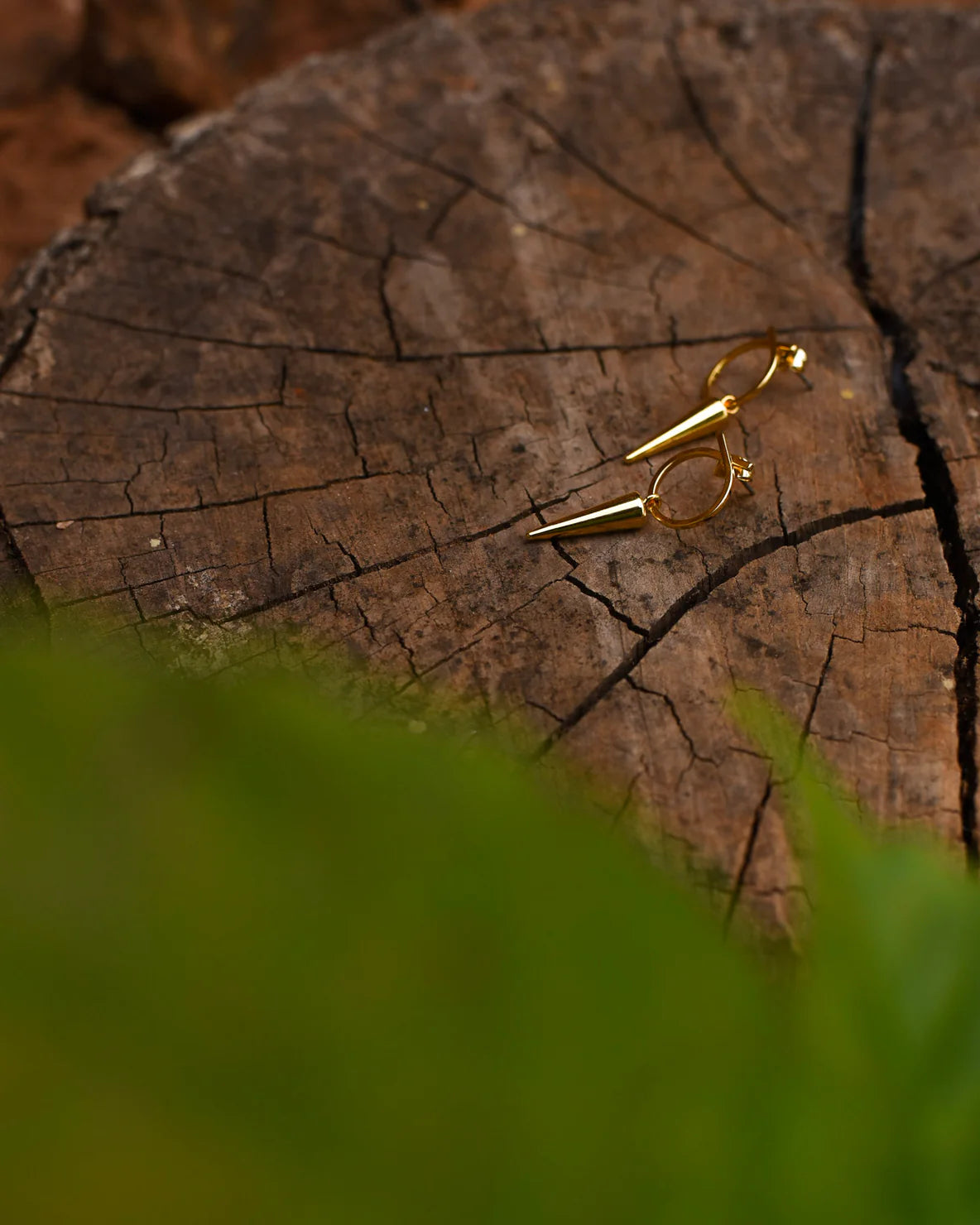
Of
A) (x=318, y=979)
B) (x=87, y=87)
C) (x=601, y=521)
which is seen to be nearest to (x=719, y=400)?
(x=601, y=521)

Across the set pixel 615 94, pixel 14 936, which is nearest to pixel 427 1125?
pixel 14 936

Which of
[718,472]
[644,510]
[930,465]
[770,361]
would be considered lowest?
[644,510]

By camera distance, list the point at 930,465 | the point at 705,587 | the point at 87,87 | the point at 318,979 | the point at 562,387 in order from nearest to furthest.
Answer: the point at 318,979
the point at 705,587
the point at 930,465
the point at 562,387
the point at 87,87

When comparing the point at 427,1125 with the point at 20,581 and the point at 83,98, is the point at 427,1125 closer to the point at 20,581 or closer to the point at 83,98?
the point at 20,581

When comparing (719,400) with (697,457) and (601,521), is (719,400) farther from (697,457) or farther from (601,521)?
(601,521)

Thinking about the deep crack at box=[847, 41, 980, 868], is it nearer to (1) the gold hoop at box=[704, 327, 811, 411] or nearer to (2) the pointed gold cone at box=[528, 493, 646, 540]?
(1) the gold hoop at box=[704, 327, 811, 411]

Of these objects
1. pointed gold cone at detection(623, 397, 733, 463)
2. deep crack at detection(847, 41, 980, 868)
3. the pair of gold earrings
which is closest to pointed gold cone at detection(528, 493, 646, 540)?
the pair of gold earrings
